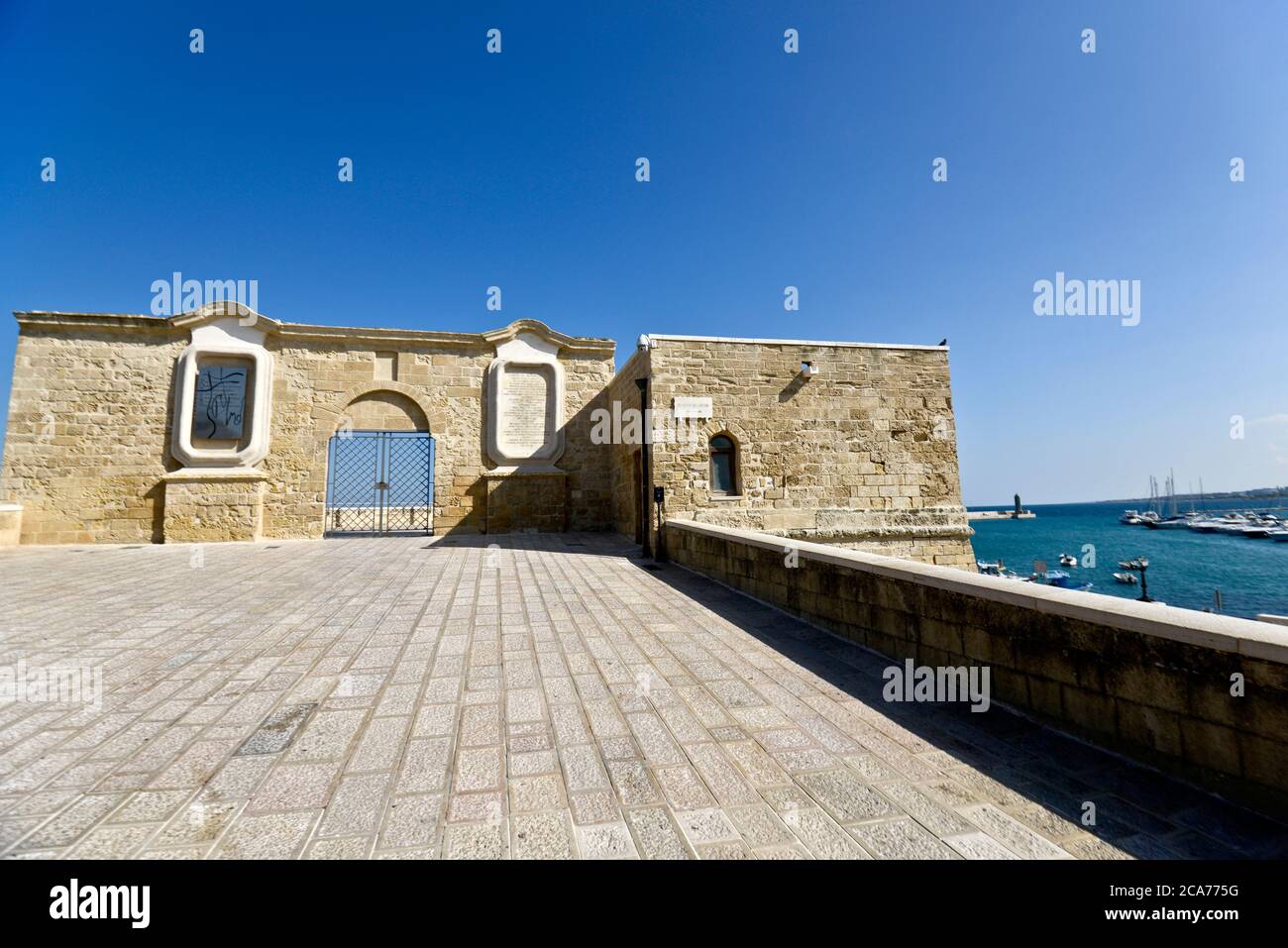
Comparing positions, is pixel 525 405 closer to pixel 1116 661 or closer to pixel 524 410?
pixel 524 410

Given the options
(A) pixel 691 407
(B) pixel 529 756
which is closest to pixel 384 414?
(A) pixel 691 407

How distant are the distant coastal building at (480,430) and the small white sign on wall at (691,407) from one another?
0.16 feet

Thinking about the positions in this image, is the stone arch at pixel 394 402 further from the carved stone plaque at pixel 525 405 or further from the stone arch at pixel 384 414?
the carved stone plaque at pixel 525 405

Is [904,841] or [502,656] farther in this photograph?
[502,656]

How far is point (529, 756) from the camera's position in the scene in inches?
98.3

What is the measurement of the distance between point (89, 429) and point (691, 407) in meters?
15.2

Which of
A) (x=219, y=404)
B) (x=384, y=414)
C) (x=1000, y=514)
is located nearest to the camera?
(x=219, y=404)

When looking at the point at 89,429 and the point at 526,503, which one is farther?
the point at 526,503

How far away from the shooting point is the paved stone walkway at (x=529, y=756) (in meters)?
1.89

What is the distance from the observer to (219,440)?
1277 centimetres

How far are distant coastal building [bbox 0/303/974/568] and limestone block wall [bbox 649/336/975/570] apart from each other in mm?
38
